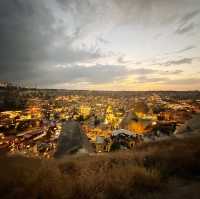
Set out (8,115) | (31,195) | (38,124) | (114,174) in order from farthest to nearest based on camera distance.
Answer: (8,115), (38,124), (114,174), (31,195)

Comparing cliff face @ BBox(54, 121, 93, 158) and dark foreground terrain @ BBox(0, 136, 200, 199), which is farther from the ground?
dark foreground terrain @ BBox(0, 136, 200, 199)

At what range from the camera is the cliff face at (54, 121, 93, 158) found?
2067 centimetres

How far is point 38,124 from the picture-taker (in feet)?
310

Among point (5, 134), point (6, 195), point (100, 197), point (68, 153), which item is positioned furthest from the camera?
point (5, 134)

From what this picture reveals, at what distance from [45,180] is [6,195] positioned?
1020mm

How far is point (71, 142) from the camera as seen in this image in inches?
837

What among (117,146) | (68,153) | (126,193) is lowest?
(117,146)

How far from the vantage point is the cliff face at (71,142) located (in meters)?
20.7

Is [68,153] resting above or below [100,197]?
below

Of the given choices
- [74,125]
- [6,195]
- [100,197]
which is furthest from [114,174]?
[74,125]

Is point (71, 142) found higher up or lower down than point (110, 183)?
lower down

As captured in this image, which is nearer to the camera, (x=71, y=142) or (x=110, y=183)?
(x=110, y=183)

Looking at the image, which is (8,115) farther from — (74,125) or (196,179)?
(196,179)

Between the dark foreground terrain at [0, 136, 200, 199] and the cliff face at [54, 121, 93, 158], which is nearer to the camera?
the dark foreground terrain at [0, 136, 200, 199]
